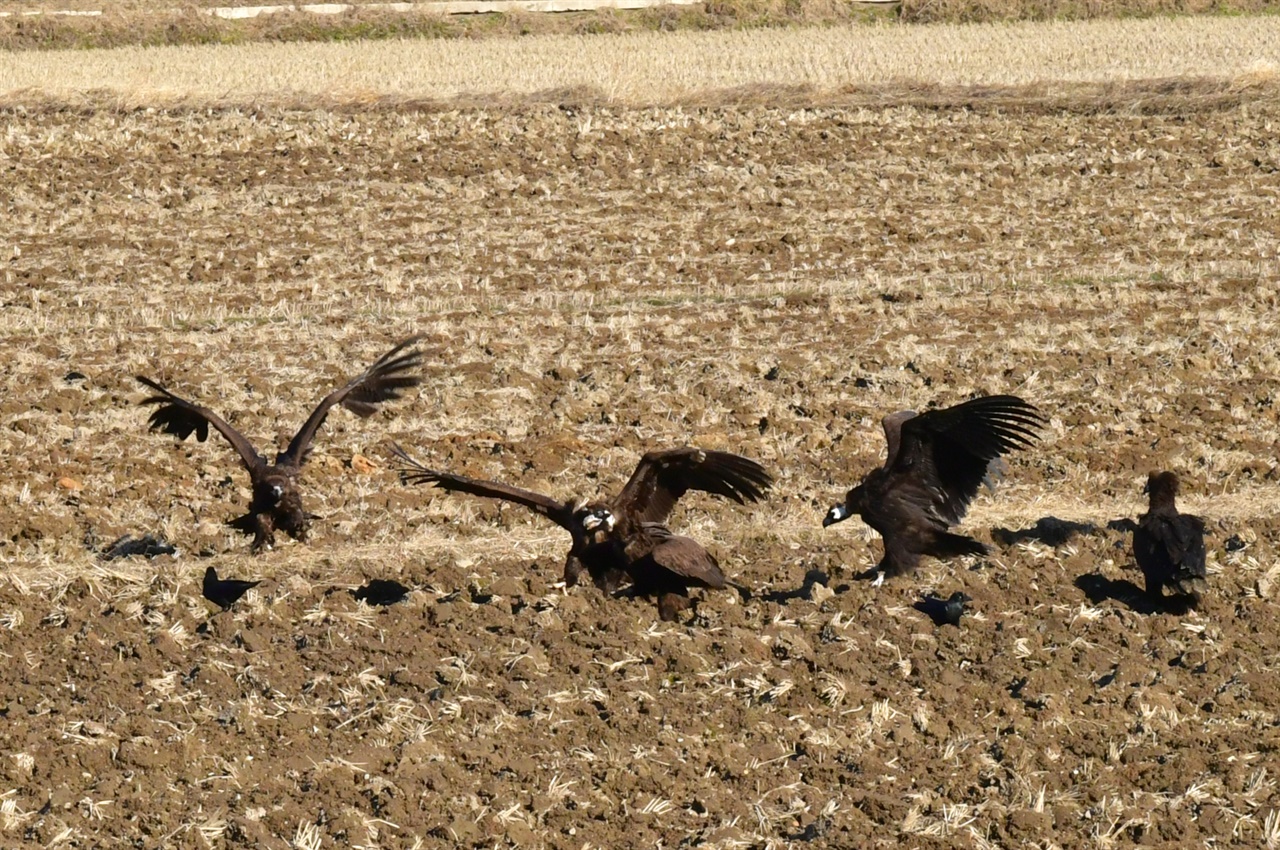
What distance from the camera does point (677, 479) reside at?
8.86 m

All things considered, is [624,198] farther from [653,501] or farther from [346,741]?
[346,741]

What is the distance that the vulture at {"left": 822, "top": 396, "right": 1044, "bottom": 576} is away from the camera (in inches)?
361

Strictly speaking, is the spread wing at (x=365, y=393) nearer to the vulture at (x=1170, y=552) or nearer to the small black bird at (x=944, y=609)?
the small black bird at (x=944, y=609)

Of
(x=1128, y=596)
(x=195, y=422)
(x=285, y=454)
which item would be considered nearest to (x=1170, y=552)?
(x=1128, y=596)

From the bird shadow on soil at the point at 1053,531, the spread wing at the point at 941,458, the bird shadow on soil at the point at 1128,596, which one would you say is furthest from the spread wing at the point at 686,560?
the bird shadow on soil at the point at 1053,531

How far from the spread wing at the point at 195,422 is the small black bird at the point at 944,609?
11.7ft

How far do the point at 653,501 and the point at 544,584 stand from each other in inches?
35.9

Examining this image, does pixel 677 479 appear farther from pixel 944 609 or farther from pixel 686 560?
pixel 944 609

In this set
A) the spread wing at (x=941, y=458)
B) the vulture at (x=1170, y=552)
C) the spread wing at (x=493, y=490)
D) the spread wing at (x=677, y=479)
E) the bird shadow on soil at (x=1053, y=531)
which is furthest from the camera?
the bird shadow on soil at (x=1053, y=531)

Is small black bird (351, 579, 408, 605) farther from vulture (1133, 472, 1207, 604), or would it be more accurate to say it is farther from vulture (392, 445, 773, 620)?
vulture (1133, 472, 1207, 604)

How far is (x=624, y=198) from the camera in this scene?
20.1m

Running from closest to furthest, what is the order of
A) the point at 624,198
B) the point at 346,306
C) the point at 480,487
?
1. the point at 480,487
2. the point at 346,306
3. the point at 624,198

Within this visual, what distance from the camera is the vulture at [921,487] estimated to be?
917 centimetres

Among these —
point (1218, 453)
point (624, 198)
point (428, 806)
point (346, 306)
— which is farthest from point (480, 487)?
point (624, 198)
